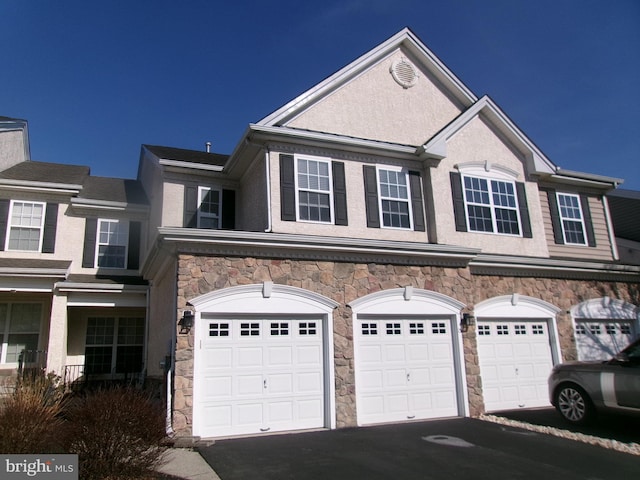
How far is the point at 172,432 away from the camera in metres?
8.52

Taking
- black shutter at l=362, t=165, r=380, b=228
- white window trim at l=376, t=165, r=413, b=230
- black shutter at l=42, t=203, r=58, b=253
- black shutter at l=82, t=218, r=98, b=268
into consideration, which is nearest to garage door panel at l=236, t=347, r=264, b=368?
black shutter at l=362, t=165, r=380, b=228

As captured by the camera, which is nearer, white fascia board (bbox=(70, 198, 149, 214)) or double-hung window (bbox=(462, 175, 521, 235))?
double-hung window (bbox=(462, 175, 521, 235))

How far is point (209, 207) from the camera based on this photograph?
14938mm

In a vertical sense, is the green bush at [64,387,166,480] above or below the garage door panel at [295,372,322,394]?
below

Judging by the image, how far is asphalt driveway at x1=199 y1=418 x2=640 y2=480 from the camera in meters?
6.95

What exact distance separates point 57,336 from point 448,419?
1060cm

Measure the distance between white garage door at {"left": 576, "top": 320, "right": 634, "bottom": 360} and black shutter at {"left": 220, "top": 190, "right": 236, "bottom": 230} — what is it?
1050 centimetres

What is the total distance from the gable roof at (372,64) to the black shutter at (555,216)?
4.05 meters

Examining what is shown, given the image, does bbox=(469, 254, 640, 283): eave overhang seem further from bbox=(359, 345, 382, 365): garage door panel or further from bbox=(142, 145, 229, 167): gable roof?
bbox=(142, 145, 229, 167): gable roof

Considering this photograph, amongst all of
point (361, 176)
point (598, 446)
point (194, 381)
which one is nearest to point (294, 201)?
point (361, 176)

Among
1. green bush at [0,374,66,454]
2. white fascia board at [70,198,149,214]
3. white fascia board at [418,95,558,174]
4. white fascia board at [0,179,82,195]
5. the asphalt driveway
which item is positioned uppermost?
white fascia board at [418,95,558,174]

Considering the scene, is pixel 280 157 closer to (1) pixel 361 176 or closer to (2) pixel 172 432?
(1) pixel 361 176

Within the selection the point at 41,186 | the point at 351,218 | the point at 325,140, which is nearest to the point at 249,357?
the point at 351,218

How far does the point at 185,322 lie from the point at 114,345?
26.4ft
